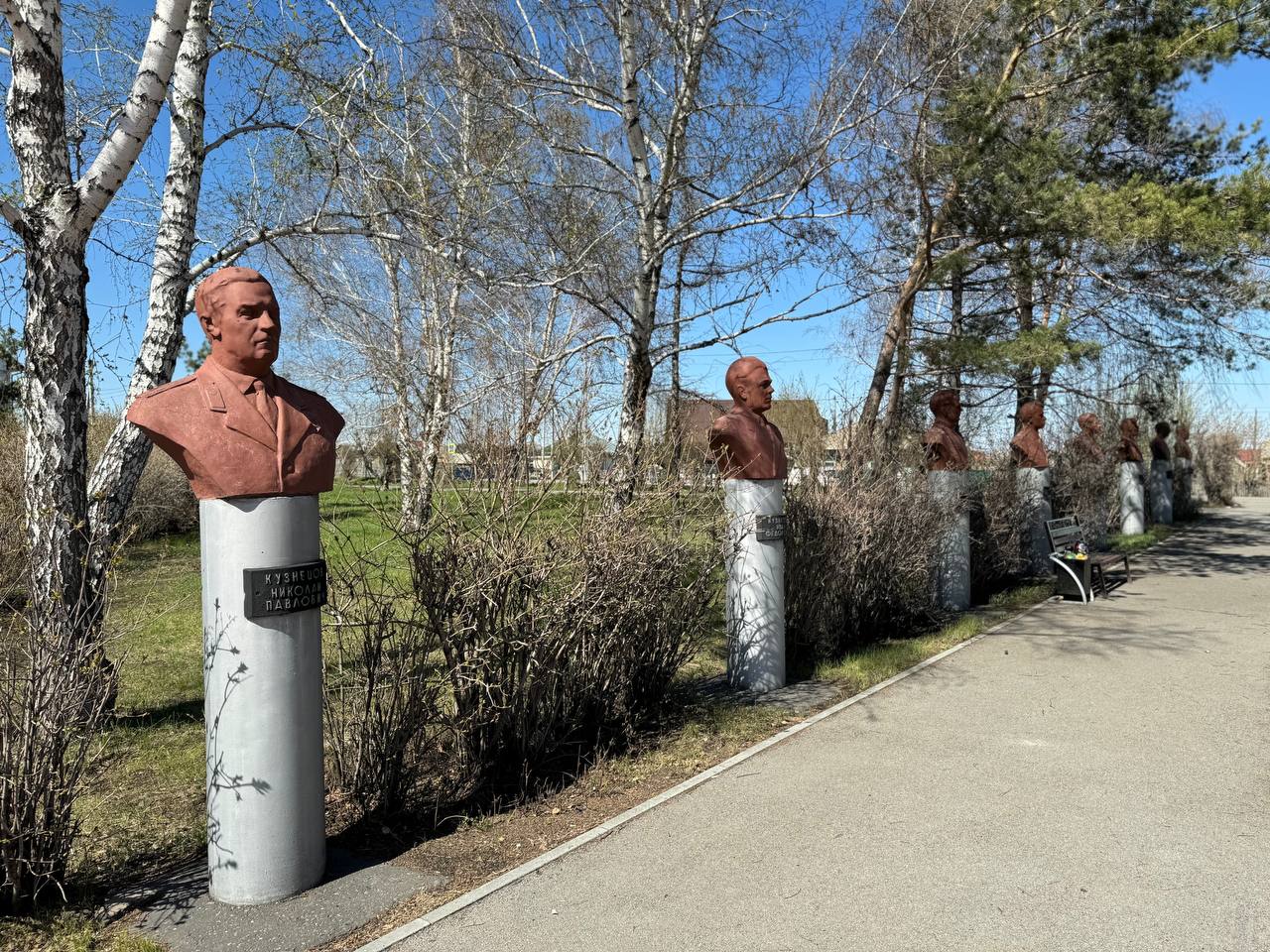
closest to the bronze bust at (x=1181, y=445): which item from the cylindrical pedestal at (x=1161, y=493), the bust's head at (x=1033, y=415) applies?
the cylindrical pedestal at (x=1161, y=493)

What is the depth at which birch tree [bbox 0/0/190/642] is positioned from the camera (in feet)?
15.6

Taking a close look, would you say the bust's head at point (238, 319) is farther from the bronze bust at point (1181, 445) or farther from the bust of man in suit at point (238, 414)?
the bronze bust at point (1181, 445)

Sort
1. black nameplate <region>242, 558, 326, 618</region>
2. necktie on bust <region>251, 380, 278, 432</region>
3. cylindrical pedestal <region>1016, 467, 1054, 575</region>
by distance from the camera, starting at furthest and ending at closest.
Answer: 1. cylindrical pedestal <region>1016, 467, 1054, 575</region>
2. necktie on bust <region>251, 380, 278, 432</region>
3. black nameplate <region>242, 558, 326, 618</region>

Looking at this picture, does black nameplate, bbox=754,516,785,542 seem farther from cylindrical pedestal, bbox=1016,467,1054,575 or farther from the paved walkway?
cylindrical pedestal, bbox=1016,467,1054,575

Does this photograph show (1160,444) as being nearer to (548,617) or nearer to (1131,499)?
(1131,499)

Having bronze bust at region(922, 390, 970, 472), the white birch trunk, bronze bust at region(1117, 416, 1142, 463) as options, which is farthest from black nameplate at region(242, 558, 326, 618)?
bronze bust at region(1117, 416, 1142, 463)

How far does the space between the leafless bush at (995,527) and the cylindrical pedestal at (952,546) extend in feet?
1.87

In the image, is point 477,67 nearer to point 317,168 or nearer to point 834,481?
point 317,168

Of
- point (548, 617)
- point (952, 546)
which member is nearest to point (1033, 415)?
point (952, 546)

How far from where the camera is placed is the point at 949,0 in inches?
389

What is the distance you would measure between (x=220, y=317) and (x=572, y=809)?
8.67 feet

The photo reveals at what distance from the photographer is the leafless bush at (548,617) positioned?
4.24m

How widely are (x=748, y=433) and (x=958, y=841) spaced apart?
3003 mm

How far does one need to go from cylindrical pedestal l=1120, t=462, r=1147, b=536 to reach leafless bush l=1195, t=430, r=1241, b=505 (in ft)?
44.2
